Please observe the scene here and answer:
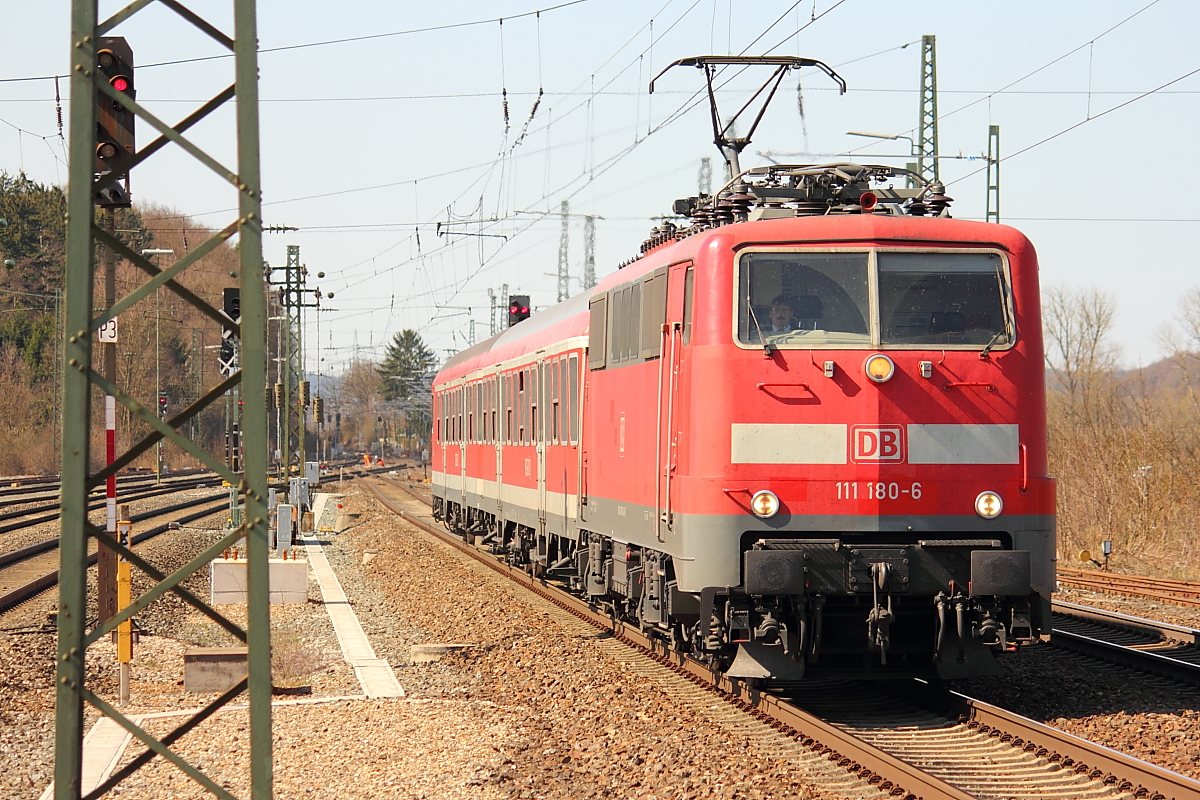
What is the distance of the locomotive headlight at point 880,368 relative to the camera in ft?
30.0

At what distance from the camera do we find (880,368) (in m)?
9.14

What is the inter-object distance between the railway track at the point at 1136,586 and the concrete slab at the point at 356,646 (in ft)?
32.5

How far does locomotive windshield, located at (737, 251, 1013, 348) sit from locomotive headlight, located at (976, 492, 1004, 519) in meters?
1.08

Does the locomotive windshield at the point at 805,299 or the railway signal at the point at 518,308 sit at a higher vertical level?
the railway signal at the point at 518,308

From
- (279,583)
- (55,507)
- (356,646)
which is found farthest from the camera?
(55,507)

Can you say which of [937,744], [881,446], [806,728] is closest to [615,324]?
[881,446]

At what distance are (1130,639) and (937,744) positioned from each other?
5391mm

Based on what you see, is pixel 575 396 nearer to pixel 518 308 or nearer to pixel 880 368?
pixel 880 368

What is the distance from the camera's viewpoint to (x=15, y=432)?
65.3m

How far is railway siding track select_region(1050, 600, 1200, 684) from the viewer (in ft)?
35.5

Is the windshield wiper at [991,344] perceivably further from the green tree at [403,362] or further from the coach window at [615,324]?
the green tree at [403,362]

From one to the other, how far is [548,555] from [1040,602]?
31.3 feet

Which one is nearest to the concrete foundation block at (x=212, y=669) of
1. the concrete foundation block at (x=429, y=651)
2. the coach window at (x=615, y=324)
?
the concrete foundation block at (x=429, y=651)

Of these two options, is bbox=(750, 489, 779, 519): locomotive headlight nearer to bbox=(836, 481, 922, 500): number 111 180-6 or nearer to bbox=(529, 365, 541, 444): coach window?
bbox=(836, 481, 922, 500): number 111 180-6
